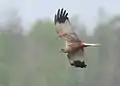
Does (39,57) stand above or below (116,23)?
below

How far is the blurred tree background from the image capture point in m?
2.35

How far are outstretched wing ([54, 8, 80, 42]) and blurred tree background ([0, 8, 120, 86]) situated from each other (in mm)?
797

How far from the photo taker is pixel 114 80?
2.38m

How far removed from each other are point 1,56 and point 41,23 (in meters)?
0.30

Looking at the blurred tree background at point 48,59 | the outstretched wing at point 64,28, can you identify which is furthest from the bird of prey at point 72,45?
the blurred tree background at point 48,59

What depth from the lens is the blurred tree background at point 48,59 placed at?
2.35m

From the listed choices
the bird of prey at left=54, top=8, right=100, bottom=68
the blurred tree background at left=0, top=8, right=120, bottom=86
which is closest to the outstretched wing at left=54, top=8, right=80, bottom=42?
the bird of prey at left=54, top=8, right=100, bottom=68

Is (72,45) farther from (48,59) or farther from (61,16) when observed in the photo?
(48,59)

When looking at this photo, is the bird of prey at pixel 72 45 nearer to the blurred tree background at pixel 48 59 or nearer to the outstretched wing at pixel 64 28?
the outstretched wing at pixel 64 28

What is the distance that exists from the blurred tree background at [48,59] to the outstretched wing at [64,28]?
0.80m

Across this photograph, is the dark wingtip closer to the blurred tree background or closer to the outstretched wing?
the outstretched wing

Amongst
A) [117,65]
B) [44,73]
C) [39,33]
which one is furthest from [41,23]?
[117,65]

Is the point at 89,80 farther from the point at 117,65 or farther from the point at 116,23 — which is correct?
the point at 116,23

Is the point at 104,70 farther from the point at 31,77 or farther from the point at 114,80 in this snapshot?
the point at 31,77
